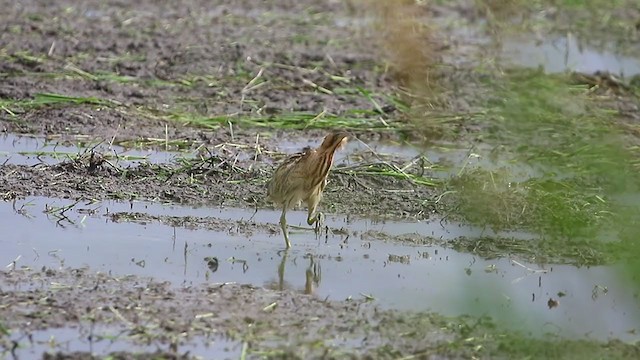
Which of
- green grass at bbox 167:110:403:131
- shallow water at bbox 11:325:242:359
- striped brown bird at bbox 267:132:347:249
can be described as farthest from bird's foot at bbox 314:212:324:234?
green grass at bbox 167:110:403:131

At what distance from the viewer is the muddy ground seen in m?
7.01

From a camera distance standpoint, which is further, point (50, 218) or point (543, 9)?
point (543, 9)

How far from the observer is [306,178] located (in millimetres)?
9383

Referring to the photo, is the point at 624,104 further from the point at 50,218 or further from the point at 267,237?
the point at 50,218

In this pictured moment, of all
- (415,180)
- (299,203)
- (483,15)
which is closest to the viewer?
(299,203)

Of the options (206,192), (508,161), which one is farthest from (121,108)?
(508,161)

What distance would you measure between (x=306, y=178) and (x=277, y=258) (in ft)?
2.81

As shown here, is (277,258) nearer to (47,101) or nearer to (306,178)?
(306,178)

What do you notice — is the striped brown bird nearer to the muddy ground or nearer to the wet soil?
the muddy ground

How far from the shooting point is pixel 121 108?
1230 cm

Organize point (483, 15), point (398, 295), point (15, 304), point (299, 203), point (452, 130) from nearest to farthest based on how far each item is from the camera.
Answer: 1. point (15, 304)
2. point (398, 295)
3. point (299, 203)
4. point (452, 130)
5. point (483, 15)

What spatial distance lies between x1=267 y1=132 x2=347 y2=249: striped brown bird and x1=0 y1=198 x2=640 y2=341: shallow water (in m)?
0.22

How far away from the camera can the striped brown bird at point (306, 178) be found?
937cm

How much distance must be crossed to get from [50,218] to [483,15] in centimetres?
1087
